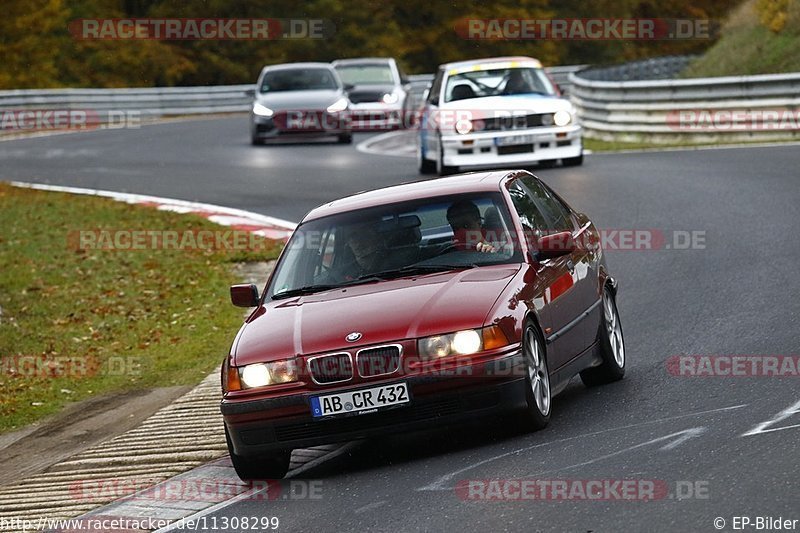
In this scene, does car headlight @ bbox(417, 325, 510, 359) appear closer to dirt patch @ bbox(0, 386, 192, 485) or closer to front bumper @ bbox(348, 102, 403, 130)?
dirt patch @ bbox(0, 386, 192, 485)

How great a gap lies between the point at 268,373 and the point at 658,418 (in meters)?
2.09

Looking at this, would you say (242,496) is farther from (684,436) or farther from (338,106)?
(338,106)

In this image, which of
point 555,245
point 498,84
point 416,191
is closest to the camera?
point 555,245

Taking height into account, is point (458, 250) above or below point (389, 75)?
above

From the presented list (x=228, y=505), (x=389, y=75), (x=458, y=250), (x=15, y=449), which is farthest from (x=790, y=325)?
(x=389, y=75)

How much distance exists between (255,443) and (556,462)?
1590mm

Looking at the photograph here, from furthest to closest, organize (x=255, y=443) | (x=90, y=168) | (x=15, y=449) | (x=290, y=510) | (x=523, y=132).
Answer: (x=90, y=168)
(x=523, y=132)
(x=15, y=449)
(x=255, y=443)
(x=290, y=510)

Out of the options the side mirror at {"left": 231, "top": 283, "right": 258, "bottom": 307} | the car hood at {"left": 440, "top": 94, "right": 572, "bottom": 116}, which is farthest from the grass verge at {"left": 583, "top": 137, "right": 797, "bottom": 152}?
the side mirror at {"left": 231, "top": 283, "right": 258, "bottom": 307}

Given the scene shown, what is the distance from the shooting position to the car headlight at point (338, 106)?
1261 inches

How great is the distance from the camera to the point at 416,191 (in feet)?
31.3

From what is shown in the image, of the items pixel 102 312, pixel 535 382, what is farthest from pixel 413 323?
pixel 102 312

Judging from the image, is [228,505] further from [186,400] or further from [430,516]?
[186,400]

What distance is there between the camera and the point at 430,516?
688 centimetres

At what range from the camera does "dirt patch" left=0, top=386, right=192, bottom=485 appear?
1030 centimetres
